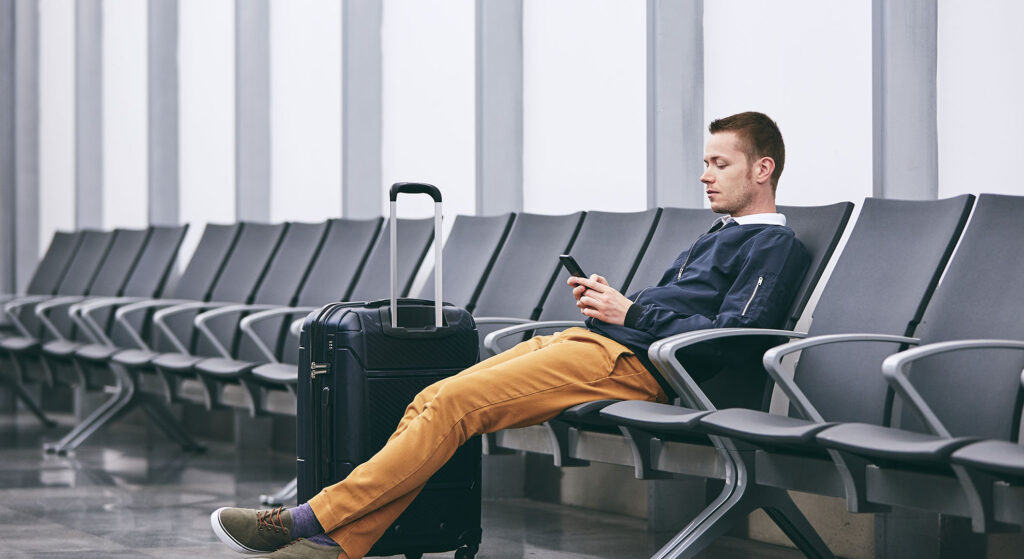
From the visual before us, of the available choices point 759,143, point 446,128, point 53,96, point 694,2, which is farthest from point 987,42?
point 53,96

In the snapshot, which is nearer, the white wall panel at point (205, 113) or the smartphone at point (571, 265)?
the smartphone at point (571, 265)

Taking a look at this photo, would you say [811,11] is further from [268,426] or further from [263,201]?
[263,201]

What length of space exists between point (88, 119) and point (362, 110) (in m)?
4.04

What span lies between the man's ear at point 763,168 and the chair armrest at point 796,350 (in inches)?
28.3

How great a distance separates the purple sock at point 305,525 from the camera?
303 cm

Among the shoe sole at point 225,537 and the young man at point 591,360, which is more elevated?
the young man at point 591,360

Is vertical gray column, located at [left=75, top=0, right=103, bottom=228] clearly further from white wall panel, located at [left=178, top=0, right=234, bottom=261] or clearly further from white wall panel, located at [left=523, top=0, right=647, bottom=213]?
white wall panel, located at [left=523, top=0, right=647, bottom=213]

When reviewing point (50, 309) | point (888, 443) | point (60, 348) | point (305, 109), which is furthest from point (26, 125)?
point (888, 443)

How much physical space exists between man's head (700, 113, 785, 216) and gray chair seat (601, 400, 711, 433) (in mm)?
669

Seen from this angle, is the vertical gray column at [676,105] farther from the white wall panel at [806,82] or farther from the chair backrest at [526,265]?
the chair backrest at [526,265]

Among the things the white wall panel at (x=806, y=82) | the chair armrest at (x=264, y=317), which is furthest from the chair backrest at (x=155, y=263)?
the white wall panel at (x=806, y=82)

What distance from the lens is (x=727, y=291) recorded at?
3.52 metres

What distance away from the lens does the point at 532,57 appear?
19.4ft

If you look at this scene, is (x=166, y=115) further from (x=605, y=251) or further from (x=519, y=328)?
(x=519, y=328)
